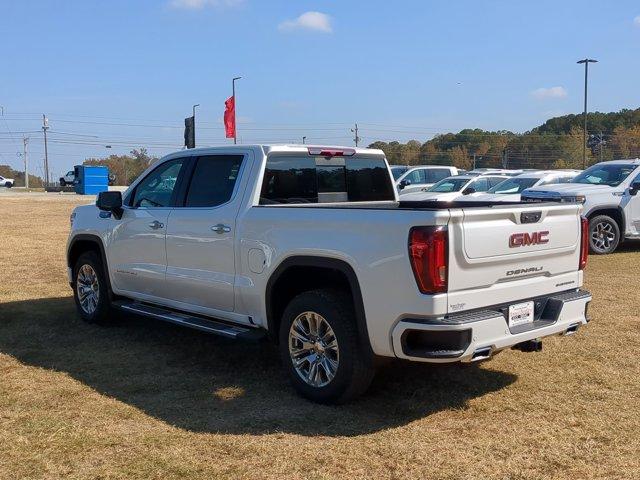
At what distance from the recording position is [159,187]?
658cm

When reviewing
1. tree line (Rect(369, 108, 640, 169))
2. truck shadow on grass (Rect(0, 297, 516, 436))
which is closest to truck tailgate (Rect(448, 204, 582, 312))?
truck shadow on grass (Rect(0, 297, 516, 436))

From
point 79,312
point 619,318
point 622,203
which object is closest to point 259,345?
point 79,312

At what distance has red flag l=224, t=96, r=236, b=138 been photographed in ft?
87.2

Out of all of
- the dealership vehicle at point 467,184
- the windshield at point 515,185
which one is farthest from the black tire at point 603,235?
the dealership vehicle at point 467,184

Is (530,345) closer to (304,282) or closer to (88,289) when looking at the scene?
(304,282)

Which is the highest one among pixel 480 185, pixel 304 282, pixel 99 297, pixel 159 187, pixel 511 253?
pixel 159 187

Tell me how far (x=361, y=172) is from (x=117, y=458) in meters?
3.50

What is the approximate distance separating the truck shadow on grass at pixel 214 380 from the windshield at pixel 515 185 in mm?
11058

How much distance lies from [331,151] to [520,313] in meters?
2.40

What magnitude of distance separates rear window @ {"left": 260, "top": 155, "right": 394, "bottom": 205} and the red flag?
67.8ft

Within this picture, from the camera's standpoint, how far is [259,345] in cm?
659

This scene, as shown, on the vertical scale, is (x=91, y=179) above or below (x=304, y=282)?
above

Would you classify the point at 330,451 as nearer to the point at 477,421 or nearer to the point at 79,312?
→ the point at 477,421

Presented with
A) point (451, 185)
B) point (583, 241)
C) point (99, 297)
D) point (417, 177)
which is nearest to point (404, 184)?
point (417, 177)
